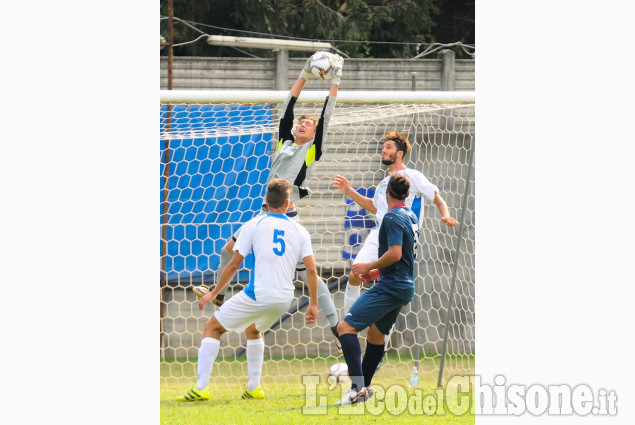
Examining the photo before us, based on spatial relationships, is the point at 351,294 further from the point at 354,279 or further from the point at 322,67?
the point at 322,67

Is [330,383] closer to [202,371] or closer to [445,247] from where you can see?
[202,371]

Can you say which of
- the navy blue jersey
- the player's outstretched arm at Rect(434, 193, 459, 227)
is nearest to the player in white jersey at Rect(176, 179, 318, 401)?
the navy blue jersey

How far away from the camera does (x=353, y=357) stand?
18.6 feet

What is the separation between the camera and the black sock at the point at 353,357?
565cm

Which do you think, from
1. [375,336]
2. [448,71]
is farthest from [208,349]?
[448,71]

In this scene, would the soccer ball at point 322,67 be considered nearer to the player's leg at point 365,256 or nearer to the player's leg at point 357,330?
the player's leg at point 365,256

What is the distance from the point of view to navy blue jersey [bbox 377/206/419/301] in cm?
558

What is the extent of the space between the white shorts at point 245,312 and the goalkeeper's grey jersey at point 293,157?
1125 mm

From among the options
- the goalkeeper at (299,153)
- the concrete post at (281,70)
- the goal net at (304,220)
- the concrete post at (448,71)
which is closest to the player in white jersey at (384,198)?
the goalkeeper at (299,153)

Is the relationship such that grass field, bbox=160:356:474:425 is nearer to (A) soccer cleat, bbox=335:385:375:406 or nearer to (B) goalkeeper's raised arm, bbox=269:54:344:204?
(A) soccer cleat, bbox=335:385:375:406

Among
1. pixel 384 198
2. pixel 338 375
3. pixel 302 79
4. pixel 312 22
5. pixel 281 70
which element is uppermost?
pixel 312 22

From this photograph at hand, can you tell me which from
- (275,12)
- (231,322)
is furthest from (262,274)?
(275,12)

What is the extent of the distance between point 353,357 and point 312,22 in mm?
7489
